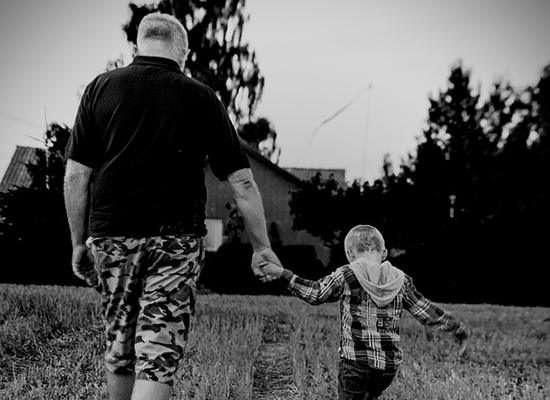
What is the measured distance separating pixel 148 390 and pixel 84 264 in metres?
0.79

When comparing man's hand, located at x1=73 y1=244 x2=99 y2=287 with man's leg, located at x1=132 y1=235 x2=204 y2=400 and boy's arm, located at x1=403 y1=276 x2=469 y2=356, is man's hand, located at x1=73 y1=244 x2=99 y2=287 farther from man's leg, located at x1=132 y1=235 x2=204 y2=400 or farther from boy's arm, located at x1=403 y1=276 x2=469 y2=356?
boy's arm, located at x1=403 y1=276 x2=469 y2=356

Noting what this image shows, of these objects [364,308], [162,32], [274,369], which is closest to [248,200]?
[162,32]

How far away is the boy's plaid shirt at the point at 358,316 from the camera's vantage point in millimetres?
3564

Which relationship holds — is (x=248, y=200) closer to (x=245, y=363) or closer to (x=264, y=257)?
(x=264, y=257)

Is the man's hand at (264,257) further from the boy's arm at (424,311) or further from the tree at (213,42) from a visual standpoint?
the tree at (213,42)

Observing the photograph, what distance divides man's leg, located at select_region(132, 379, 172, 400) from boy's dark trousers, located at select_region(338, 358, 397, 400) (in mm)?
1396

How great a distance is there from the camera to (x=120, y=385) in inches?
110

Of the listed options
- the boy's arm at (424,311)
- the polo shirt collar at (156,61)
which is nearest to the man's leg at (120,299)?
the polo shirt collar at (156,61)

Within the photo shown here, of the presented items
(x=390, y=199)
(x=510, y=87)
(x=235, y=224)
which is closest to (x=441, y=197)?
(x=390, y=199)

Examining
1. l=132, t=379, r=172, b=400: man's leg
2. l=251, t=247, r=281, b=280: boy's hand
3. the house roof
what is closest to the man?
l=132, t=379, r=172, b=400: man's leg

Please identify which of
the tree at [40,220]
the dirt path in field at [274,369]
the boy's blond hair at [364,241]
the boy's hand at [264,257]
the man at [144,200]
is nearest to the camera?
the man at [144,200]

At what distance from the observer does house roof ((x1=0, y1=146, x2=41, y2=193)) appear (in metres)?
30.3

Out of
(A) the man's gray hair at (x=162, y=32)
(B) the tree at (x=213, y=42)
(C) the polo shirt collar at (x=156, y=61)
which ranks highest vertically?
(B) the tree at (x=213, y=42)

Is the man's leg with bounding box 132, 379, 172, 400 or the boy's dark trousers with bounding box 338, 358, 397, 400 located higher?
the man's leg with bounding box 132, 379, 172, 400
